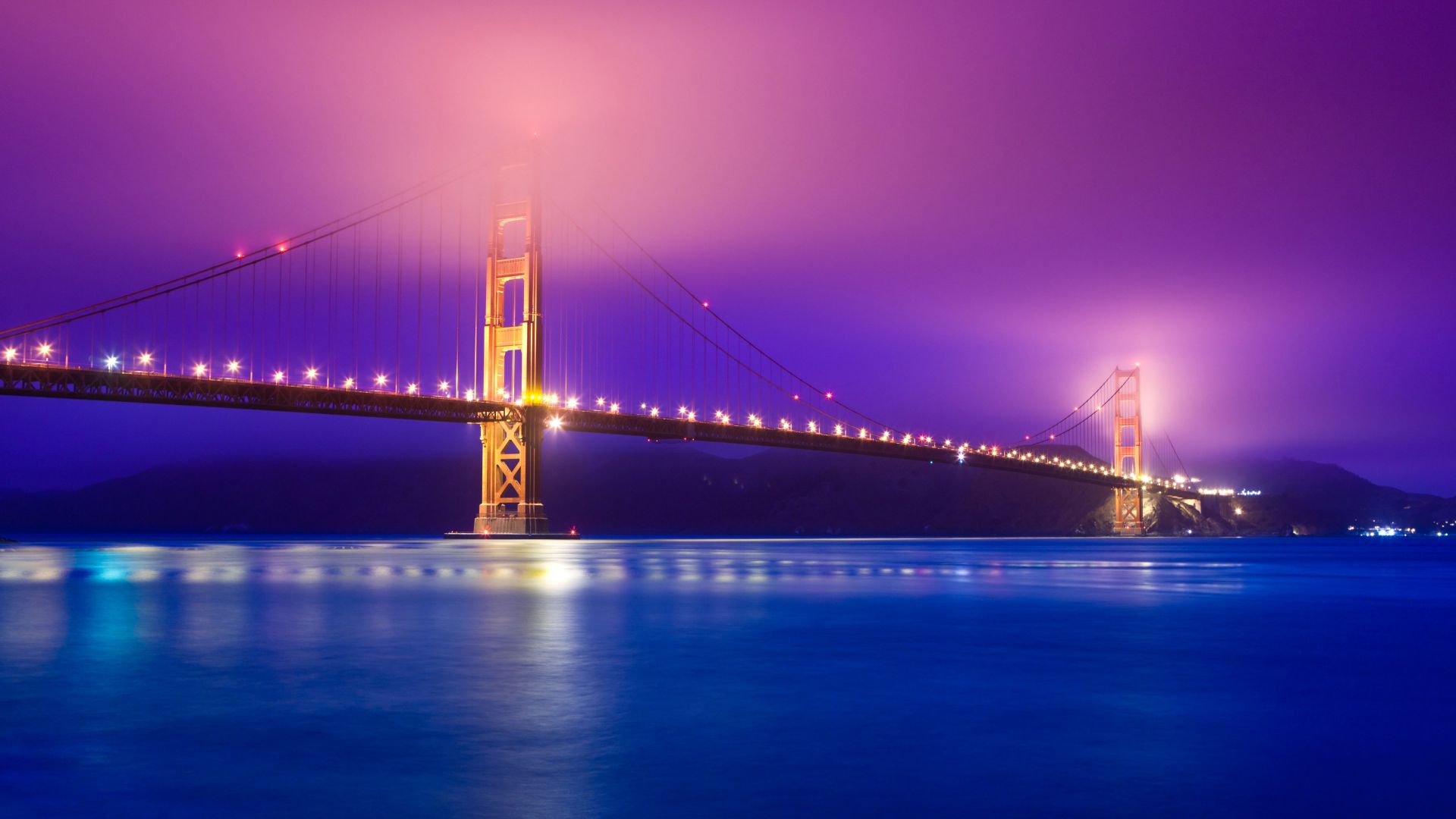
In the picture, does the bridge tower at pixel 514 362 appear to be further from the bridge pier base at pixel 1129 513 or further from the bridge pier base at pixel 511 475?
the bridge pier base at pixel 1129 513

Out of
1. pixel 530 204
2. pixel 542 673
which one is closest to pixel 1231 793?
pixel 542 673

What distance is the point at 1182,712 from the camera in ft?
22.5

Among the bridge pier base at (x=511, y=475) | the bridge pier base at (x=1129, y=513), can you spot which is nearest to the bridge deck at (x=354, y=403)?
the bridge pier base at (x=511, y=475)

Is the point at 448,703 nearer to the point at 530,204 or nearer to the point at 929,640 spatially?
the point at 929,640

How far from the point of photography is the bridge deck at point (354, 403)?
54.5 metres

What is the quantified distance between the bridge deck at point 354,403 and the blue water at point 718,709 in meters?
44.0

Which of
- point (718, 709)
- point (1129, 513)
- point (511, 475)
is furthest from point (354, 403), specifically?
point (1129, 513)

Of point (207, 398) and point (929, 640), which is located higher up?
point (207, 398)

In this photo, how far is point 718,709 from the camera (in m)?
6.96

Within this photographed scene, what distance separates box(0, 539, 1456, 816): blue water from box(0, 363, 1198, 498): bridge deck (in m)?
44.0

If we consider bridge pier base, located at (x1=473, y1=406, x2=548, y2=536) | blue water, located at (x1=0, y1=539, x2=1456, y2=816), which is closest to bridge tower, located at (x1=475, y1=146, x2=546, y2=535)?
bridge pier base, located at (x1=473, y1=406, x2=548, y2=536)

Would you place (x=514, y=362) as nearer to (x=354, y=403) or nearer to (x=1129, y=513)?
(x=354, y=403)

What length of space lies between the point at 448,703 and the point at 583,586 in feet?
43.6

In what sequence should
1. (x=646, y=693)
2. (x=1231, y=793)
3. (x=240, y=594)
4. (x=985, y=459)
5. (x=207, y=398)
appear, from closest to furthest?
(x=1231, y=793)
(x=646, y=693)
(x=240, y=594)
(x=207, y=398)
(x=985, y=459)
